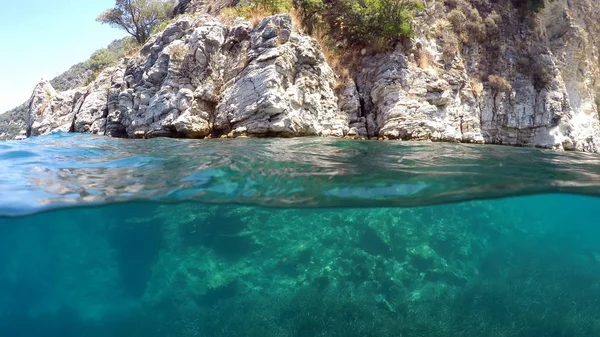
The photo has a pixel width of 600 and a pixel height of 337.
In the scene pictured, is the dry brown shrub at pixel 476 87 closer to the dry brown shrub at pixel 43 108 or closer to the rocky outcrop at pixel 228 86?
the rocky outcrop at pixel 228 86

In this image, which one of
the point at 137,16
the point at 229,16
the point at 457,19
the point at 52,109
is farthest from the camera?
the point at 137,16

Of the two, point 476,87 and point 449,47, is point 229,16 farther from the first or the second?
point 476,87

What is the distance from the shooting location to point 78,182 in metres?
7.41

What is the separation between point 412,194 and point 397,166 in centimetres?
93

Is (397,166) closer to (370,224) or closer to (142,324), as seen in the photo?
(370,224)

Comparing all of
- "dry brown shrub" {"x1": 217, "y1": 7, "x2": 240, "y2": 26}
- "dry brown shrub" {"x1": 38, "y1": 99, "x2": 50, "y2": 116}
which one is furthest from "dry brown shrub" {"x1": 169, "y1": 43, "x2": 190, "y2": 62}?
"dry brown shrub" {"x1": 38, "y1": 99, "x2": 50, "y2": 116}

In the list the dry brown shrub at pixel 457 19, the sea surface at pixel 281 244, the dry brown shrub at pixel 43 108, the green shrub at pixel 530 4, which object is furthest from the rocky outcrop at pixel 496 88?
the dry brown shrub at pixel 43 108

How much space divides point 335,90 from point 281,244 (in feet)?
29.0

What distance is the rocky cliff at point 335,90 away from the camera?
539 inches

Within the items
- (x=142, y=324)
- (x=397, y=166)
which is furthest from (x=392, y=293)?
(x=142, y=324)

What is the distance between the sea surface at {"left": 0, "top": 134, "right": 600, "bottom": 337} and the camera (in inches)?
298

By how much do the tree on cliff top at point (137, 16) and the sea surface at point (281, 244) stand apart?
70.3ft

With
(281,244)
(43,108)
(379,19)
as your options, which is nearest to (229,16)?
(379,19)

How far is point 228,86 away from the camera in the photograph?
1416 centimetres
